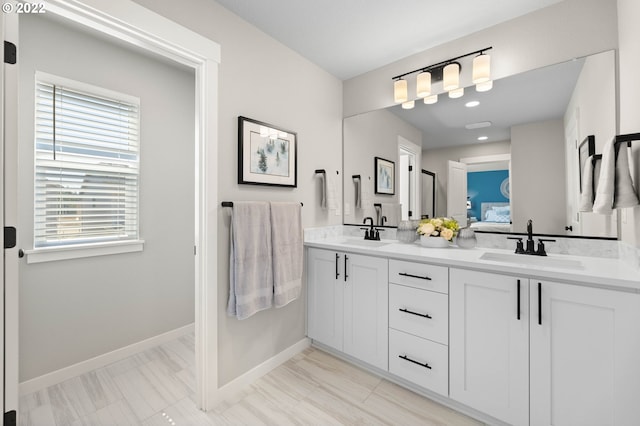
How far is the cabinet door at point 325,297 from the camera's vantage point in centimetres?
215

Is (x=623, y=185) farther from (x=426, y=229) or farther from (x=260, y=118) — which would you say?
(x=260, y=118)

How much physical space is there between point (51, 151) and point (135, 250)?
2.90 feet

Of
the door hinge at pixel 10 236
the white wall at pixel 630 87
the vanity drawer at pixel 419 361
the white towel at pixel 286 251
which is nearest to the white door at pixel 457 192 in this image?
the white wall at pixel 630 87

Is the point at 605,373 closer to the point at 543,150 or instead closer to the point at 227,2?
the point at 543,150

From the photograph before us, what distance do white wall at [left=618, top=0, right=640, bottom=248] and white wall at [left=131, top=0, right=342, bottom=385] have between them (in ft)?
6.18

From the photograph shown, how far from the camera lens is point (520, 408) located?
1389 millimetres

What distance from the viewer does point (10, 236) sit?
1.13 meters

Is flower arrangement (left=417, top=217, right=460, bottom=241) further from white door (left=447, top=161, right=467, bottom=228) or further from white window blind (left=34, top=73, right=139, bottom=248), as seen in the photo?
white window blind (left=34, top=73, right=139, bottom=248)

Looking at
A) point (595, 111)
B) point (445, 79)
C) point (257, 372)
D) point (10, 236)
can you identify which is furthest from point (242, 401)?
point (595, 111)

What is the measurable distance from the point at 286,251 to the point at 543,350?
5.00 ft

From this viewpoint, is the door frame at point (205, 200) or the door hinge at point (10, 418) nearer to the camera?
the door hinge at point (10, 418)

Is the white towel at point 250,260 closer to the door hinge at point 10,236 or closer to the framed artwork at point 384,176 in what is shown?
the door hinge at point 10,236

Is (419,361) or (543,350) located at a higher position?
(543,350)

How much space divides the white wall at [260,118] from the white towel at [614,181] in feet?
5.88
